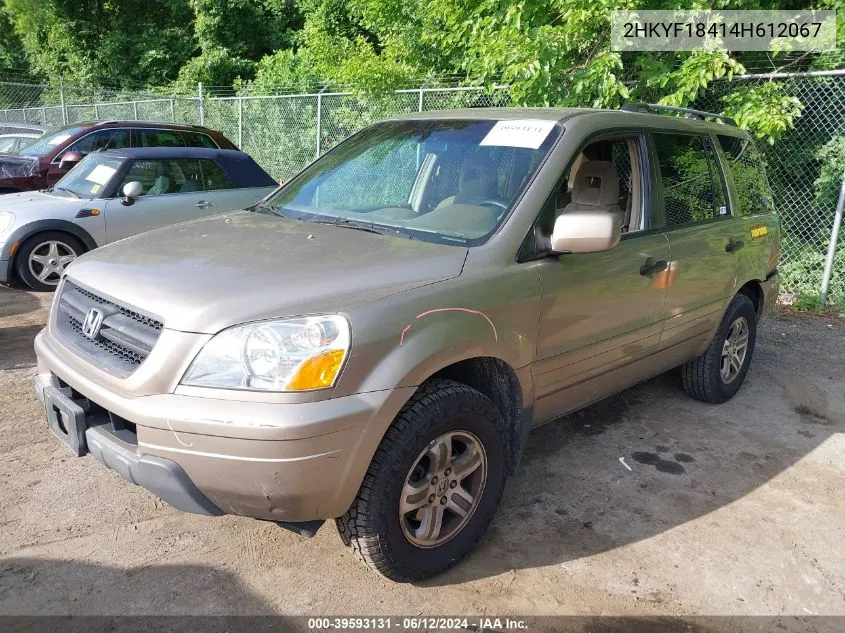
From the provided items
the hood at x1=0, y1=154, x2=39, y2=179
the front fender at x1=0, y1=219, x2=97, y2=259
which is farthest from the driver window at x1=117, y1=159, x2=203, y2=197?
the hood at x1=0, y1=154, x2=39, y2=179

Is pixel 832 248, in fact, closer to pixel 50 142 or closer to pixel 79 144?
pixel 79 144

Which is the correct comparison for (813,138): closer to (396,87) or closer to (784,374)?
(784,374)

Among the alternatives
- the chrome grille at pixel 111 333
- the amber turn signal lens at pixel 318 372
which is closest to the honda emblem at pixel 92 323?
the chrome grille at pixel 111 333

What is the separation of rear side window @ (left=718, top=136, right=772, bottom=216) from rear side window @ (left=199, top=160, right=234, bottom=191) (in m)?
5.31

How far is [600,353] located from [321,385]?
67.4 inches

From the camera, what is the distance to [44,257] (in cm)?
695

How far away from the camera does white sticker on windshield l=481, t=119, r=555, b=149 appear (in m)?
3.27

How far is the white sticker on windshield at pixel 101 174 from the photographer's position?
7.29 m

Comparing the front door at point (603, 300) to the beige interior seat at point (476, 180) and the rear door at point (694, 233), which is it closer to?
the rear door at point (694, 233)

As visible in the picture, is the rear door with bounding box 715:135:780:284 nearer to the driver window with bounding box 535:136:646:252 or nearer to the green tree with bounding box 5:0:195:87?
the driver window with bounding box 535:136:646:252

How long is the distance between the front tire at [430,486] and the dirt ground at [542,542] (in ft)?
0.58

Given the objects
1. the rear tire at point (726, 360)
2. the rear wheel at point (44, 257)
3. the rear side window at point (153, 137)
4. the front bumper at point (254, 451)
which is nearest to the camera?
the front bumper at point (254, 451)

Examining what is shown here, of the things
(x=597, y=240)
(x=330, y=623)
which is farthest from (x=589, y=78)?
(x=330, y=623)

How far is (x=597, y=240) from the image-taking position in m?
2.88
